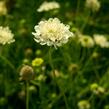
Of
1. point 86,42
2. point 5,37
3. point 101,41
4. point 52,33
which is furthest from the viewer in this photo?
point 101,41

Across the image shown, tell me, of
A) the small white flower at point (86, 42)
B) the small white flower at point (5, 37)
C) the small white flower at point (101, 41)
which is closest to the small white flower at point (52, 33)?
the small white flower at point (5, 37)

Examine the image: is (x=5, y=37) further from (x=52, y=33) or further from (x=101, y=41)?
(x=101, y=41)

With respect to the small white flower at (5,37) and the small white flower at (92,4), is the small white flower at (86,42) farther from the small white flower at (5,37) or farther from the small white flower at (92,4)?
the small white flower at (5,37)

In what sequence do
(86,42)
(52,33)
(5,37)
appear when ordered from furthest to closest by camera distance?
(86,42)
(5,37)
(52,33)

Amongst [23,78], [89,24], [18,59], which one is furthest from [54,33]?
[89,24]

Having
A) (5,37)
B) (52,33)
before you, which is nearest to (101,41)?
(5,37)

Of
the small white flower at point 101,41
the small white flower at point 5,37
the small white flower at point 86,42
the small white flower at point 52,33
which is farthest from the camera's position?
the small white flower at point 101,41

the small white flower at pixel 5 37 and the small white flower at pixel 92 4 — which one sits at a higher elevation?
the small white flower at pixel 92 4

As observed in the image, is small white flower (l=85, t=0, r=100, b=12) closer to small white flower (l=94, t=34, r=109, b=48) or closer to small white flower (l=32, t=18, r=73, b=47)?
small white flower (l=94, t=34, r=109, b=48)

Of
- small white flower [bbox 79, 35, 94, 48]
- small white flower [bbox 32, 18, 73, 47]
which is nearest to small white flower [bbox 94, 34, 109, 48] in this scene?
small white flower [bbox 79, 35, 94, 48]
